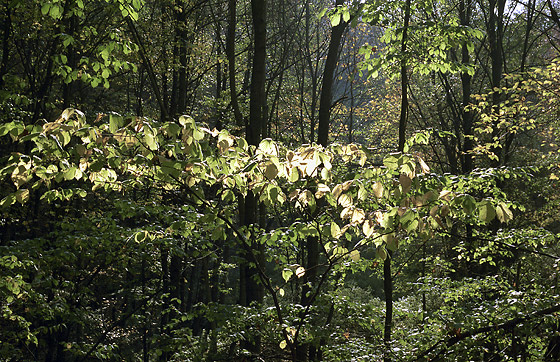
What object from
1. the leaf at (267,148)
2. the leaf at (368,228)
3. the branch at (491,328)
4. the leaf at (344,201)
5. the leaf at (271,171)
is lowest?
the branch at (491,328)

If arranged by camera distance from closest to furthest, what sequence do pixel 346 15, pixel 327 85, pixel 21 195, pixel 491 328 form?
pixel 21 195 → pixel 491 328 → pixel 346 15 → pixel 327 85

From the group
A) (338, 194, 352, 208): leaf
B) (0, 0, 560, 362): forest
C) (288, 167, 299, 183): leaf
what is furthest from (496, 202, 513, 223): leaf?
(288, 167, 299, 183): leaf

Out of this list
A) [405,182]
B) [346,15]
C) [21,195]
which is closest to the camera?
[405,182]

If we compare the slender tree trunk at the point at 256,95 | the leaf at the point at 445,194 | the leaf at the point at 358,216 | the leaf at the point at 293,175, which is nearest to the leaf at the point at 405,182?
the leaf at the point at 445,194

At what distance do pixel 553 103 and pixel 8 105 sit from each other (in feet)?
36.4

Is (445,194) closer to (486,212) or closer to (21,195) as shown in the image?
(486,212)

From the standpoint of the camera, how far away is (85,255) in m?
7.00

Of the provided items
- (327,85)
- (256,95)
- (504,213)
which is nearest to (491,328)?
(504,213)

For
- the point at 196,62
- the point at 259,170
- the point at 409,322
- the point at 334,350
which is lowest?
the point at 409,322

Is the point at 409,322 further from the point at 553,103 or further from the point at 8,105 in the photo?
the point at 8,105

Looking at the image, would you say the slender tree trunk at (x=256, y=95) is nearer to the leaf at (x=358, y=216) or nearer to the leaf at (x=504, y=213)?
the leaf at (x=358, y=216)

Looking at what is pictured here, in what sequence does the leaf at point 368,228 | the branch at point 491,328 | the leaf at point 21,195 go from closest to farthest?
the leaf at point 21,195, the leaf at point 368,228, the branch at point 491,328

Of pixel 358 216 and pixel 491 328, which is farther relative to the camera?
pixel 491 328

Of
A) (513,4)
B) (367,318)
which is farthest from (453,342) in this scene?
(513,4)
